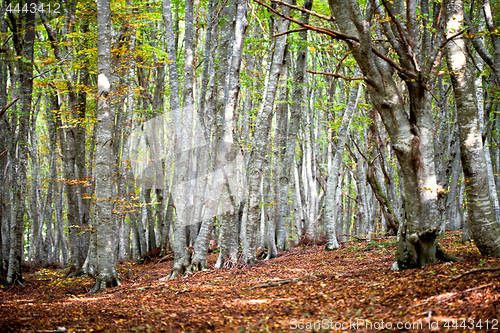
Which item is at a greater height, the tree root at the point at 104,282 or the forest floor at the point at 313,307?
the forest floor at the point at 313,307

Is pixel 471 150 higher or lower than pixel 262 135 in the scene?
lower

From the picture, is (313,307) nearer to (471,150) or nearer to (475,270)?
(475,270)

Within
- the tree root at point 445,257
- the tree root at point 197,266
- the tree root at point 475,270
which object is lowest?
the tree root at point 197,266

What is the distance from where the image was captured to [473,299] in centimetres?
356

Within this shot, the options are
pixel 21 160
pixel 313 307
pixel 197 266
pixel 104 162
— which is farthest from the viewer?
pixel 21 160

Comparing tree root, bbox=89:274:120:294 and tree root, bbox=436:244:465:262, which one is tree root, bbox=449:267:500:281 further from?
tree root, bbox=89:274:120:294

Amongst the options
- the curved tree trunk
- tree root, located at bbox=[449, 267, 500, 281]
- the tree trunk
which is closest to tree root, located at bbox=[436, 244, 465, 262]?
the curved tree trunk

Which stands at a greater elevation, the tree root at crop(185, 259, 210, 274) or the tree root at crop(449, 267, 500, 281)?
the tree root at crop(449, 267, 500, 281)

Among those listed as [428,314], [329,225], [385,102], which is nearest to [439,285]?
[428,314]

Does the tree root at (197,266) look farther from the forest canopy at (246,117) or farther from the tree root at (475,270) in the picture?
the tree root at (475,270)

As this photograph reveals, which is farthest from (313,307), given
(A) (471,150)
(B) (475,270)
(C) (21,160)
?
(C) (21,160)

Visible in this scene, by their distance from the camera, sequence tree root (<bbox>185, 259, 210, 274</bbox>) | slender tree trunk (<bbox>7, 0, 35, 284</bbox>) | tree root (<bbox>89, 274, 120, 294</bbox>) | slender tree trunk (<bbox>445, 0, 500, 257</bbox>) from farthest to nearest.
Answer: tree root (<bbox>185, 259, 210, 274</bbox>) < slender tree trunk (<bbox>7, 0, 35, 284</bbox>) < tree root (<bbox>89, 274, 120, 294</bbox>) < slender tree trunk (<bbox>445, 0, 500, 257</bbox>)

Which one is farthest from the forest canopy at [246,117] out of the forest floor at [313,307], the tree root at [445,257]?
the forest floor at [313,307]

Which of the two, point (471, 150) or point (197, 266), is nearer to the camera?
point (471, 150)
